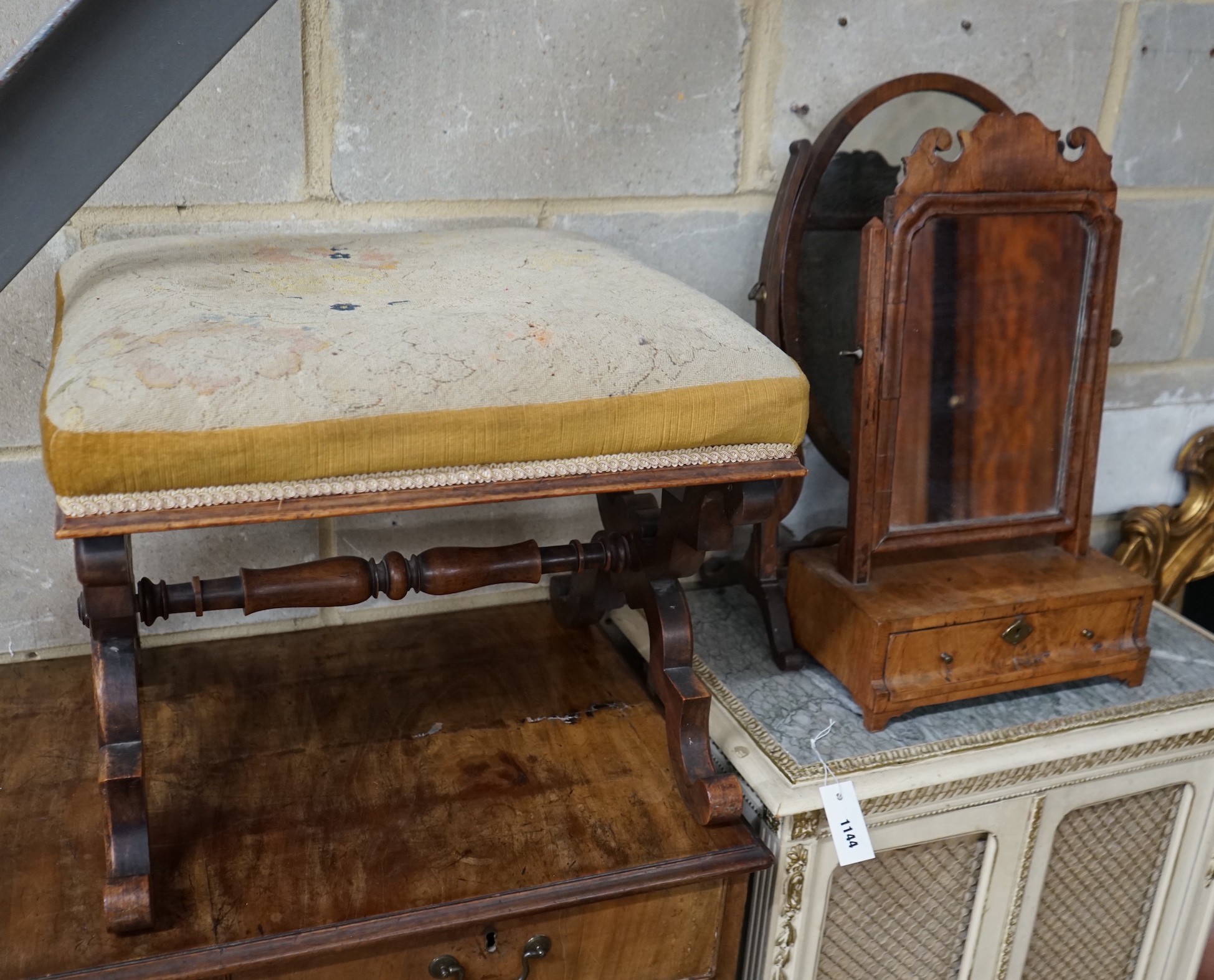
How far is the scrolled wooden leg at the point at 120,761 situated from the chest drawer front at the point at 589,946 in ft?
0.40

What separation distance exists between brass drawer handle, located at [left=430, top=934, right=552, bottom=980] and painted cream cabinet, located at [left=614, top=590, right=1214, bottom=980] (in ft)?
0.89

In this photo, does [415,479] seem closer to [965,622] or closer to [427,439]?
[427,439]

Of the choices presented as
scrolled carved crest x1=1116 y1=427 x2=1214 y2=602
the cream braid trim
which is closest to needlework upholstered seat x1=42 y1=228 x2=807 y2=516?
the cream braid trim

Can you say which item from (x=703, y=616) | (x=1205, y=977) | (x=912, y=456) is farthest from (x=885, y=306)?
(x=1205, y=977)

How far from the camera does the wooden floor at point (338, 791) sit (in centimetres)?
102

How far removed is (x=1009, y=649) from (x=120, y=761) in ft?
3.25

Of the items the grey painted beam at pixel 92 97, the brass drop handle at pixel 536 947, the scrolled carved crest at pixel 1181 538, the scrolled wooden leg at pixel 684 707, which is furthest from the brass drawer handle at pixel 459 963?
the scrolled carved crest at pixel 1181 538

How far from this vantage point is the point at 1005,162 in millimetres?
1263

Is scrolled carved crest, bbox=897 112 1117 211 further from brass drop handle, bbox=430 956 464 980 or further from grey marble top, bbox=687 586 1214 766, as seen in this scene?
brass drop handle, bbox=430 956 464 980

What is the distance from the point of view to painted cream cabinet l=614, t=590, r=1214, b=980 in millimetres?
1243

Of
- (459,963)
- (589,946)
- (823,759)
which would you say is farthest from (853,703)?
(459,963)

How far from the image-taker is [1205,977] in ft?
6.10

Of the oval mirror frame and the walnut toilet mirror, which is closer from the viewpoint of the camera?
the walnut toilet mirror

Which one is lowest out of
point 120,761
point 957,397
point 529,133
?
point 120,761
